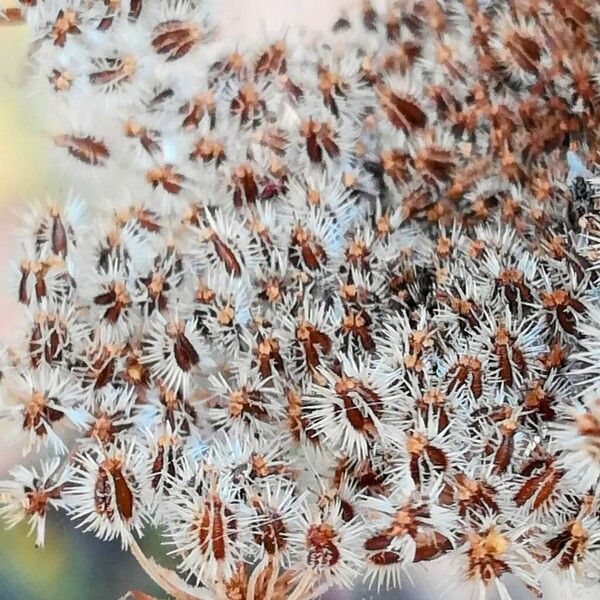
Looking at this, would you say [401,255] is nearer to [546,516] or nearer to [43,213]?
[546,516]

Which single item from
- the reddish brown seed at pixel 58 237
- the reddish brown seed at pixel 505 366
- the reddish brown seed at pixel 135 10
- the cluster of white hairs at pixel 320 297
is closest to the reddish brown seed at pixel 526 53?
the cluster of white hairs at pixel 320 297

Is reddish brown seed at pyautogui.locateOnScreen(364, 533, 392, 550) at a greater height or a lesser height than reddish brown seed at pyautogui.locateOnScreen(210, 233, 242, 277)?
lesser

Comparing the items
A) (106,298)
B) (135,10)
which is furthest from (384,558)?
(135,10)

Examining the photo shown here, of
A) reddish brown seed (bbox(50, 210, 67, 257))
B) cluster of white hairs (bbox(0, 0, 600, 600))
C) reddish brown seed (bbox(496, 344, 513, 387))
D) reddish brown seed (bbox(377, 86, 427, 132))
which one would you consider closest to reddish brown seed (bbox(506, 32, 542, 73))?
cluster of white hairs (bbox(0, 0, 600, 600))

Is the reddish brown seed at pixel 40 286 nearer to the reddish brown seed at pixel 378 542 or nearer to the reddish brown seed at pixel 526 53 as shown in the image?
the reddish brown seed at pixel 378 542

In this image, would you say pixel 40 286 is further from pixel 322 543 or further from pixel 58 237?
pixel 322 543

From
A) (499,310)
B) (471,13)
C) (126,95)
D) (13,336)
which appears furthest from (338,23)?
(13,336)

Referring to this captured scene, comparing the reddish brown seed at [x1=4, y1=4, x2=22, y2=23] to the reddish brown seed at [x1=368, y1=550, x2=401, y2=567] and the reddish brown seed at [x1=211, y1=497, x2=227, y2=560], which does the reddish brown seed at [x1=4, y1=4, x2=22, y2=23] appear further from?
the reddish brown seed at [x1=368, y1=550, x2=401, y2=567]
